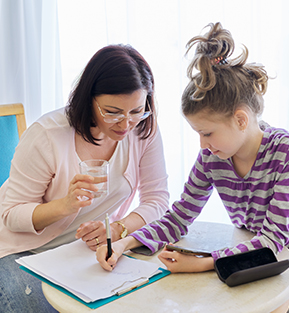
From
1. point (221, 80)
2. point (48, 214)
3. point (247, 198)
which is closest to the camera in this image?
point (221, 80)

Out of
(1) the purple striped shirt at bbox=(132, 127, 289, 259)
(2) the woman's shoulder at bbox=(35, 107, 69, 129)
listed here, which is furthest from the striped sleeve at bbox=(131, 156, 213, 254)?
(2) the woman's shoulder at bbox=(35, 107, 69, 129)

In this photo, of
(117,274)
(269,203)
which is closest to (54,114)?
(117,274)

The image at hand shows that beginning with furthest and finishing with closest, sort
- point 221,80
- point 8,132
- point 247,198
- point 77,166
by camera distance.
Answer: point 8,132, point 77,166, point 247,198, point 221,80

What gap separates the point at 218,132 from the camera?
115cm

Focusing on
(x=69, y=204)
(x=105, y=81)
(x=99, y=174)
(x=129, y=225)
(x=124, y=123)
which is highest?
(x=105, y=81)

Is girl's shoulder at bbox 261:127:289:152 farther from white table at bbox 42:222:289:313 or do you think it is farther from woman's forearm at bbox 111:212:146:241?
woman's forearm at bbox 111:212:146:241

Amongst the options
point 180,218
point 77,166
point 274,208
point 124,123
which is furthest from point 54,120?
point 274,208

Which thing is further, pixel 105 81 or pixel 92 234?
pixel 105 81

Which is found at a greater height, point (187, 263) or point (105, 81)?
point (105, 81)

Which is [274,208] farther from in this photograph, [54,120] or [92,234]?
[54,120]

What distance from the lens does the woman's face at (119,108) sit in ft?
4.33

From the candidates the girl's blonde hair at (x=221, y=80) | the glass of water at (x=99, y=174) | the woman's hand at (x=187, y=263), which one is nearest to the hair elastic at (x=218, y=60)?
the girl's blonde hair at (x=221, y=80)

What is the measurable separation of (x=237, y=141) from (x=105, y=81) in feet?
1.58

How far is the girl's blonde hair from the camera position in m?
1.13
